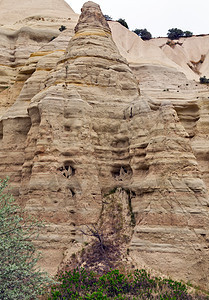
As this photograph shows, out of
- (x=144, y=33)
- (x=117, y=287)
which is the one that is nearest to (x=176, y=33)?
(x=144, y=33)

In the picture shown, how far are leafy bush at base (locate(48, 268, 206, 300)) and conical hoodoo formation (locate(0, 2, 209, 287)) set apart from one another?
3.07 ft

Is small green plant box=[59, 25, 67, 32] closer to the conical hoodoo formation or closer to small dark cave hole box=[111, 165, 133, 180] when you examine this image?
the conical hoodoo formation

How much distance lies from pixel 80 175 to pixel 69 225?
2.63 metres

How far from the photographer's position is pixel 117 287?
1452cm

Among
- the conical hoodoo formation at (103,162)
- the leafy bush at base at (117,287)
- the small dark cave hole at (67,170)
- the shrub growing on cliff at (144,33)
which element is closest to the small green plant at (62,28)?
the conical hoodoo formation at (103,162)

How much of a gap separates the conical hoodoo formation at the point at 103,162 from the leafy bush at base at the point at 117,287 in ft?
3.07

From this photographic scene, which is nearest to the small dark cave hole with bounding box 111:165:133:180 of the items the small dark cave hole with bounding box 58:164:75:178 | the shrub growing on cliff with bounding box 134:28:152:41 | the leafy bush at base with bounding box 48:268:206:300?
the small dark cave hole with bounding box 58:164:75:178

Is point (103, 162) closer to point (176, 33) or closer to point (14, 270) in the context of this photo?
point (14, 270)

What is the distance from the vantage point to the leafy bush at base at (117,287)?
1420 cm

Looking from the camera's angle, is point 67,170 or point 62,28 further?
point 62,28

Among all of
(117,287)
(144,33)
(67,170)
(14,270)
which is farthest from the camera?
(144,33)

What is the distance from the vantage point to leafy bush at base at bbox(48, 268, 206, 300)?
14.2m

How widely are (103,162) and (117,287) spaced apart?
7272mm

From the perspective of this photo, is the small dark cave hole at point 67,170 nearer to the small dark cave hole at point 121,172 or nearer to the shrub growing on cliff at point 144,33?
the small dark cave hole at point 121,172
